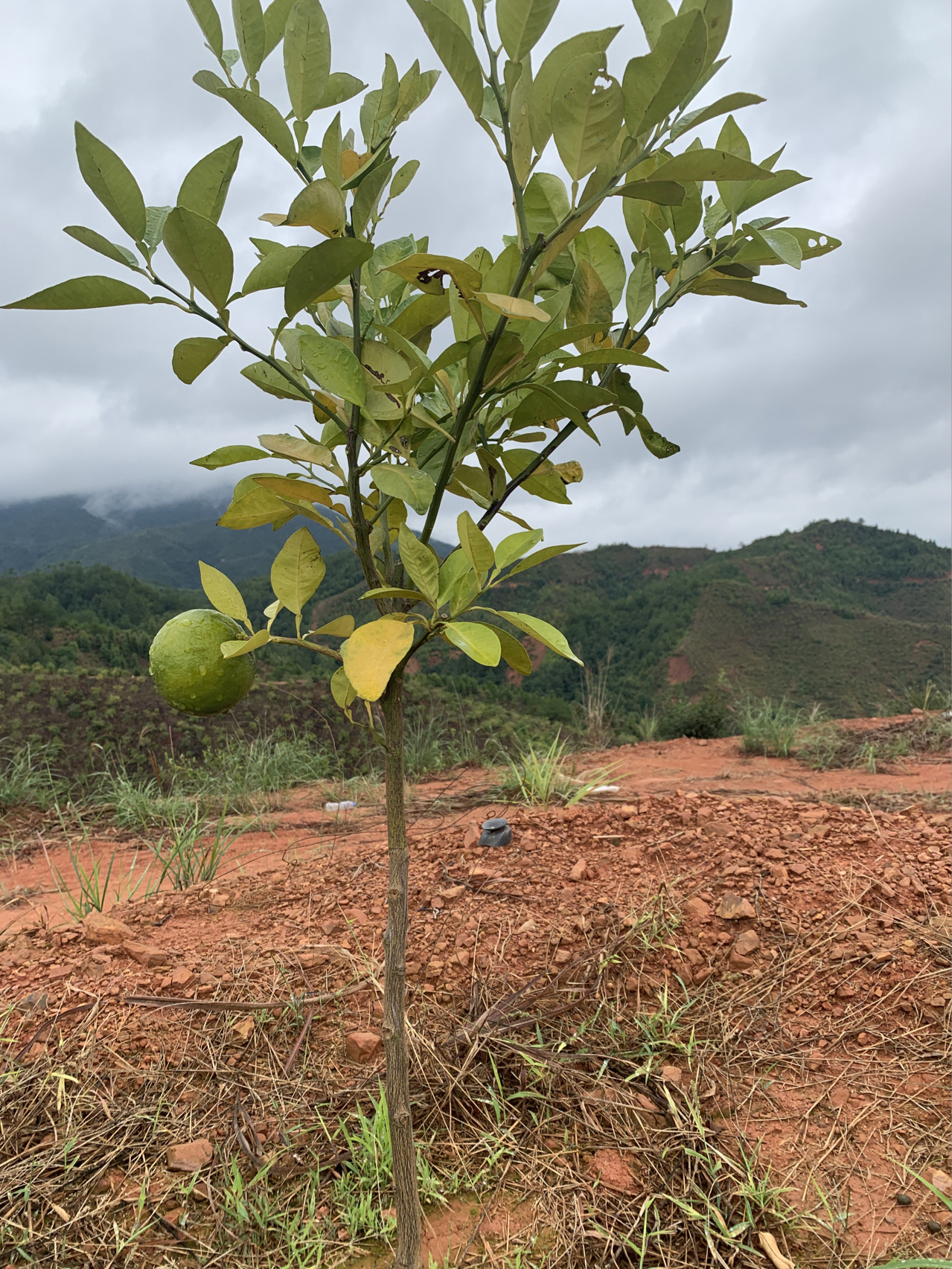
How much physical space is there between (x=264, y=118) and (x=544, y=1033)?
1.78 metres

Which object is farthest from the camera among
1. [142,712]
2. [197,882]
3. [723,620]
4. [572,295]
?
[723,620]

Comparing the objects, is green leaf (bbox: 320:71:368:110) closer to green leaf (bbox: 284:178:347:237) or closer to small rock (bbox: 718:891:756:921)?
green leaf (bbox: 284:178:347:237)

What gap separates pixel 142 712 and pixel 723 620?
810 inches

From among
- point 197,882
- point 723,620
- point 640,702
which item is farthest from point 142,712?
point 723,620

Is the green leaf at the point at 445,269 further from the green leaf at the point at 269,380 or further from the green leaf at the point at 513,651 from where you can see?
the green leaf at the point at 513,651

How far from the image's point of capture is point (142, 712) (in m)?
9.66

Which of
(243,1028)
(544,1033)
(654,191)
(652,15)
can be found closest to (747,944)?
(544,1033)

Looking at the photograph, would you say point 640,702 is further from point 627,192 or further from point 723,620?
point 627,192

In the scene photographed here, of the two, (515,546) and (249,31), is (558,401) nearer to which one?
(515,546)

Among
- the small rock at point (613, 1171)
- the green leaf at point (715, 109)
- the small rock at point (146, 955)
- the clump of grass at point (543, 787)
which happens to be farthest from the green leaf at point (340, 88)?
the clump of grass at point (543, 787)

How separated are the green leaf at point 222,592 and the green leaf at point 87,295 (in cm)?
32

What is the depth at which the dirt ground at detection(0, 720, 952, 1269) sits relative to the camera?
1295 mm

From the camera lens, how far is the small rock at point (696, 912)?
6.70 ft

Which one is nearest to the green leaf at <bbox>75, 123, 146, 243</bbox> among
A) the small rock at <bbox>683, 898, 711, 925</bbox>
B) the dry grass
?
the dry grass
